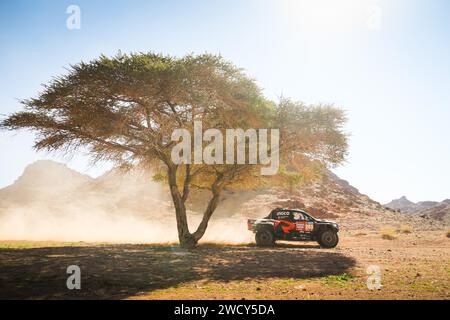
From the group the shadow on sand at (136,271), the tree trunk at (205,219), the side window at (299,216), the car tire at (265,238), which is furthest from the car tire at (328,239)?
the tree trunk at (205,219)

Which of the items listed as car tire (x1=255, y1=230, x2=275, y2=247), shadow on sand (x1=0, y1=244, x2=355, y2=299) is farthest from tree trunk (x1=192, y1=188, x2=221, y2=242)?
shadow on sand (x1=0, y1=244, x2=355, y2=299)

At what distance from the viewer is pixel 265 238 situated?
2105 cm

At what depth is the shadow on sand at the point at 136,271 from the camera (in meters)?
8.74

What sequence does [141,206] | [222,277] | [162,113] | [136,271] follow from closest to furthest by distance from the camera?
[222,277] < [136,271] < [162,113] < [141,206]

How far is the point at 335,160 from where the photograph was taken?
70.5 ft

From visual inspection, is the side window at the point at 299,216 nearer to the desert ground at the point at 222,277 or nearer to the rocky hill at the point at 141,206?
the desert ground at the point at 222,277

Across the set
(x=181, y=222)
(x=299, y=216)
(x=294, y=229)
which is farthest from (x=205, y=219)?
(x=299, y=216)

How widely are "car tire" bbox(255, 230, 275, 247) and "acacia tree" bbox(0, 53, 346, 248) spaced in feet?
10.7

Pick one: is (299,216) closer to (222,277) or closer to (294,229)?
(294,229)

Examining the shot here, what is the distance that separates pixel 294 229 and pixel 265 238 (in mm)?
1760

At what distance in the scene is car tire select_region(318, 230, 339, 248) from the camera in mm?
20391

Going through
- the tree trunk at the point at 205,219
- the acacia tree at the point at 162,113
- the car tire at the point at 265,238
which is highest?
the acacia tree at the point at 162,113
